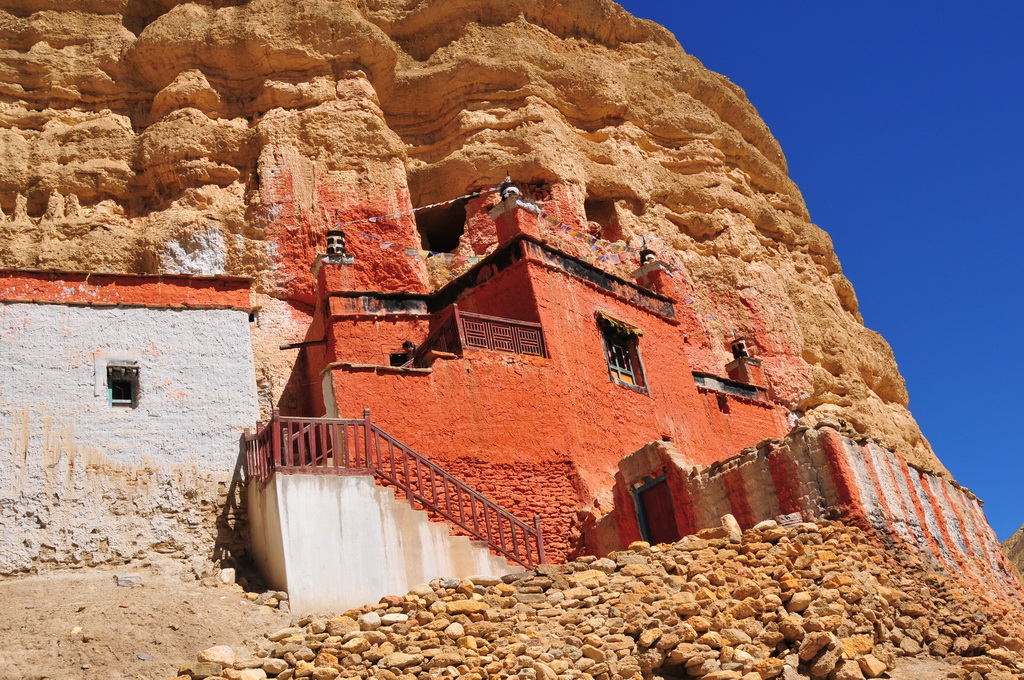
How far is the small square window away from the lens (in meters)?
13.3

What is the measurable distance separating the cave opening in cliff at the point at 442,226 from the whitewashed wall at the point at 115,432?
1313 cm

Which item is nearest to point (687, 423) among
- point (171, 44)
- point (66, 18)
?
point (171, 44)

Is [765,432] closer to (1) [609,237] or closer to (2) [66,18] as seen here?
(1) [609,237]

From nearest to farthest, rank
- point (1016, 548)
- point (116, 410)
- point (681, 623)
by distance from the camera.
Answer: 1. point (681, 623)
2. point (116, 410)
3. point (1016, 548)

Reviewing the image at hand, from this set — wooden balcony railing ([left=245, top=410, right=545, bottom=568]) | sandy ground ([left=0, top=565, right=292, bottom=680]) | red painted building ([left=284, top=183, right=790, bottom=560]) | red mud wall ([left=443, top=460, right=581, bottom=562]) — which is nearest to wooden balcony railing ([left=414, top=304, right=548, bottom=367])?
red painted building ([left=284, top=183, right=790, bottom=560])

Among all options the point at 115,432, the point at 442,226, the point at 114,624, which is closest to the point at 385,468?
the point at 115,432

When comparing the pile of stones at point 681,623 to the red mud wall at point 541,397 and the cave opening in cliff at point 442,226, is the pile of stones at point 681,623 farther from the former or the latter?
the cave opening in cliff at point 442,226

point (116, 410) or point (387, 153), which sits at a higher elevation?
point (387, 153)

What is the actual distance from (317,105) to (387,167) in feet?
7.80

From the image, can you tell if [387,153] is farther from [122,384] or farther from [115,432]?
[115,432]

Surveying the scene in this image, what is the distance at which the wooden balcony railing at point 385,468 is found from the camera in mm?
12328

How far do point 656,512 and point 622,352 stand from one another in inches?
186

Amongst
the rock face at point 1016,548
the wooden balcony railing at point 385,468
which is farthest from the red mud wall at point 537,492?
the rock face at point 1016,548

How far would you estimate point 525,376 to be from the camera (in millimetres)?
16250
